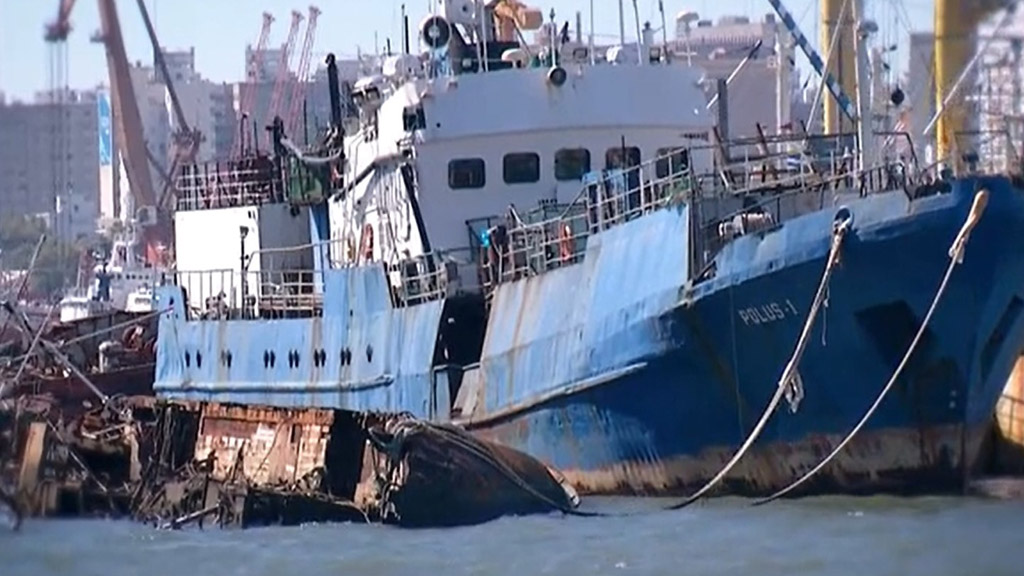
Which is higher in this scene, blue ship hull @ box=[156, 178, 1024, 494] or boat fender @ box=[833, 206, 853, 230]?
boat fender @ box=[833, 206, 853, 230]

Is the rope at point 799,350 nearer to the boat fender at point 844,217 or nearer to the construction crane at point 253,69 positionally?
the boat fender at point 844,217

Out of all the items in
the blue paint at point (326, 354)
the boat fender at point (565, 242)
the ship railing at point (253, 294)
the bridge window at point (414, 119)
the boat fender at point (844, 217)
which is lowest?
the blue paint at point (326, 354)

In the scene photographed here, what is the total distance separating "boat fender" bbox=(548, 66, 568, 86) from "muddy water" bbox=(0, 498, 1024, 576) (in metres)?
7.22

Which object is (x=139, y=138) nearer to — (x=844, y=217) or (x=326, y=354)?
(x=326, y=354)

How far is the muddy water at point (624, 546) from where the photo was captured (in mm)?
25562

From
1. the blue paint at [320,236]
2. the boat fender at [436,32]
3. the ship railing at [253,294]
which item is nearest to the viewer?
the boat fender at [436,32]

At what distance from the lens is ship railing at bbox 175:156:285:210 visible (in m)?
44.3

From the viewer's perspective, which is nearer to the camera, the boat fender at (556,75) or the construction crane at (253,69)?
the boat fender at (556,75)

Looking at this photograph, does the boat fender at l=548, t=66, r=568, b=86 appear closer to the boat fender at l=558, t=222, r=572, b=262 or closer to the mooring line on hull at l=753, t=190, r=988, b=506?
the boat fender at l=558, t=222, r=572, b=262

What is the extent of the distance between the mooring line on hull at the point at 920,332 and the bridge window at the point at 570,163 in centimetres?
769

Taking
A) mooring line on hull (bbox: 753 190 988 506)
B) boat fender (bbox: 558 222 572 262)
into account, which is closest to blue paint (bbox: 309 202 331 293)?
boat fender (bbox: 558 222 572 262)

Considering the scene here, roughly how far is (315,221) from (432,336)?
8326 millimetres

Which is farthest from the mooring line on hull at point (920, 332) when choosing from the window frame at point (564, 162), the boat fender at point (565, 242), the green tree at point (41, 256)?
the green tree at point (41, 256)

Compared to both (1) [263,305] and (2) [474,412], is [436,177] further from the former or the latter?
(1) [263,305]
